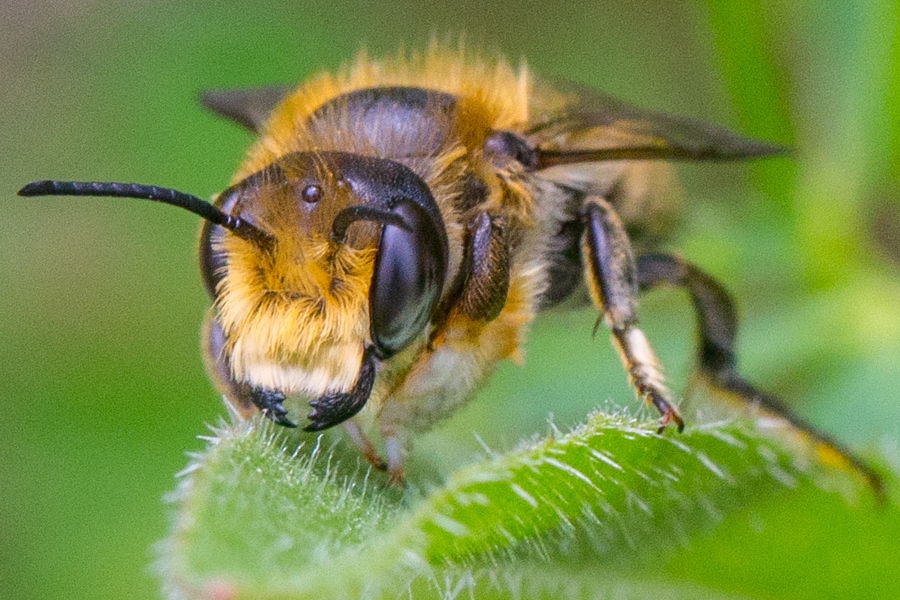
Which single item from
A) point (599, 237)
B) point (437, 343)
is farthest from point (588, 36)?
point (437, 343)

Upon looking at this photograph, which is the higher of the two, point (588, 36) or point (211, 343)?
point (588, 36)

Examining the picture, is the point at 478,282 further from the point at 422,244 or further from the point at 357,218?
the point at 357,218

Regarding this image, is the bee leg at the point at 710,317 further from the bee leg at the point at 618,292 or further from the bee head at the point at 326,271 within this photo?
the bee head at the point at 326,271

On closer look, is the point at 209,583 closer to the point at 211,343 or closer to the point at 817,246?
the point at 211,343

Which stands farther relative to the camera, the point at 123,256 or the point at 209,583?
Result: the point at 123,256

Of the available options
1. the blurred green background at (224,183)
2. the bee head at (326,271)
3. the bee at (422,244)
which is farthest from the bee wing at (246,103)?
the bee head at (326,271)

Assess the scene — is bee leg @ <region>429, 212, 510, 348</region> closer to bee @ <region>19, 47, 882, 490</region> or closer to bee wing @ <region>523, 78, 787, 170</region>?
bee @ <region>19, 47, 882, 490</region>

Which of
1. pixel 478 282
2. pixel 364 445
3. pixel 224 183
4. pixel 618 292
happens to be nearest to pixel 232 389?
pixel 364 445
